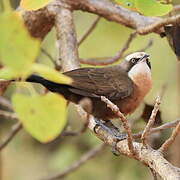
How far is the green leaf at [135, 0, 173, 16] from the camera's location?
3.33 feet

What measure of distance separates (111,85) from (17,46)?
123cm

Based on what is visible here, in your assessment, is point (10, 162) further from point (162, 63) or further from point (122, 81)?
point (122, 81)

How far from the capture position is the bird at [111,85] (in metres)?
1.55

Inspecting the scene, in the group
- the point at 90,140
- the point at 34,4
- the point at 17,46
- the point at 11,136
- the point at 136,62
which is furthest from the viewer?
the point at 90,140

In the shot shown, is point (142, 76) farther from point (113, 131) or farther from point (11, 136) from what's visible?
point (11, 136)

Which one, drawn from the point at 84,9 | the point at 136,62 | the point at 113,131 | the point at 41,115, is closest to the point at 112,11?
the point at 84,9

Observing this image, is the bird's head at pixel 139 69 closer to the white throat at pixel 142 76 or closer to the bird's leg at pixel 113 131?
the white throat at pixel 142 76

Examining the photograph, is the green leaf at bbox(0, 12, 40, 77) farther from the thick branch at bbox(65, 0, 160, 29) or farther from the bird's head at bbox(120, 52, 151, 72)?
the bird's head at bbox(120, 52, 151, 72)

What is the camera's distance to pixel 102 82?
68.2 inches

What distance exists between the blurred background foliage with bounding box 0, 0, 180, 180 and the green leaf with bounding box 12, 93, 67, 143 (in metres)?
2.65

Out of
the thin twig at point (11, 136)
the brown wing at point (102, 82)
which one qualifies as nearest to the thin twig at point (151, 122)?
the brown wing at point (102, 82)

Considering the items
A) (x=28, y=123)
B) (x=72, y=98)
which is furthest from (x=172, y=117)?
(x=28, y=123)

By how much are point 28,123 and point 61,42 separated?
1.26 metres

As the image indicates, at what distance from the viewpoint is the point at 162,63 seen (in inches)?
146
